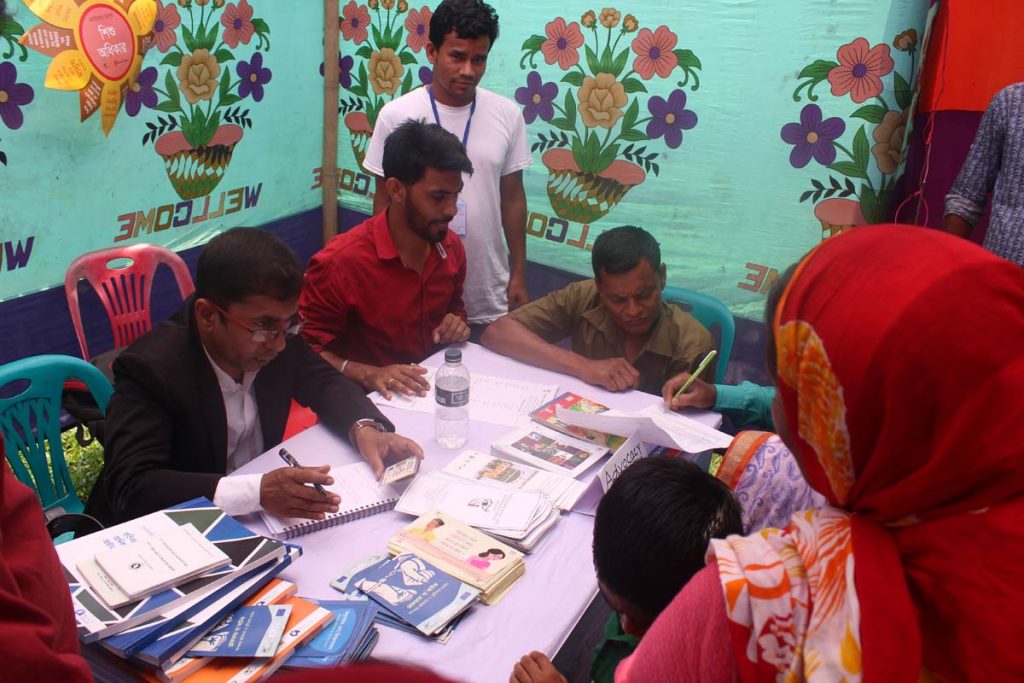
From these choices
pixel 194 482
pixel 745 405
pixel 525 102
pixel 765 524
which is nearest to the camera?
pixel 765 524

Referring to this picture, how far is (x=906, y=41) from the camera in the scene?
10.5 ft

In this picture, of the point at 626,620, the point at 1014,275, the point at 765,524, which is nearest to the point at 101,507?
the point at 626,620

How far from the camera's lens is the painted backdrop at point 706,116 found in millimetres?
3352

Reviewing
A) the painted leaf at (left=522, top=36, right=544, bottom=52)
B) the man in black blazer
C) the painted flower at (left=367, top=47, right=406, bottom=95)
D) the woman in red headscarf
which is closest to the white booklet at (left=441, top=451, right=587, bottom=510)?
the man in black blazer

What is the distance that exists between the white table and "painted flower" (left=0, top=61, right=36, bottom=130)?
80.2 inches

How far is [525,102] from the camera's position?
4148mm

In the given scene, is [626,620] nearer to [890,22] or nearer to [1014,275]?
[1014,275]

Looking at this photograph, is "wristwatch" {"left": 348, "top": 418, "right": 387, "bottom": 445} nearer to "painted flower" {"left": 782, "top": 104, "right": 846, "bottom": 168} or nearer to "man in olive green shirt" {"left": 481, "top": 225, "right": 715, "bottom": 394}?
"man in olive green shirt" {"left": 481, "top": 225, "right": 715, "bottom": 394}

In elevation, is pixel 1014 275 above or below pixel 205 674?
above

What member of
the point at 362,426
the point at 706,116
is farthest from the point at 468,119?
the point at 362,426

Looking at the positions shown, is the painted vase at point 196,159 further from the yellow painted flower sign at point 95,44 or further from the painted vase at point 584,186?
the painted vase at point 584,186

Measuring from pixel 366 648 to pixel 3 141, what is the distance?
9.19 ft

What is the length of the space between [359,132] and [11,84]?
1956 mm

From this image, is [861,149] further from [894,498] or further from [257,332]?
[894,498]
